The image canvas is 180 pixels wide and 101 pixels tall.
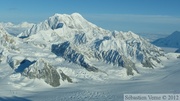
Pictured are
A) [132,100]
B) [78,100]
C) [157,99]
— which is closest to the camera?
[132,100]

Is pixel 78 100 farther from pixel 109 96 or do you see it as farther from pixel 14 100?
pixel 14 100

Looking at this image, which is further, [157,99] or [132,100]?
[157,99]

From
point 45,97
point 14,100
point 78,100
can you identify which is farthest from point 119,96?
point 14,100

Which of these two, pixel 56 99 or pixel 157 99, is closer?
pixel 157 99

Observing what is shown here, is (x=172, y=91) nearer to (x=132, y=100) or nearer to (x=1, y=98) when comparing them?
(x=132, y=100)

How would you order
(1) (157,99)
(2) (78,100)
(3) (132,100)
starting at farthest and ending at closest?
(2) (78,100) < (1) (157,99) < (3) (132,100)

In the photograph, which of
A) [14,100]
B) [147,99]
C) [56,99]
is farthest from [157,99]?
[14,100]

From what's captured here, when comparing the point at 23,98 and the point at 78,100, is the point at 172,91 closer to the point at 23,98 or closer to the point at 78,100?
the point at 78,100

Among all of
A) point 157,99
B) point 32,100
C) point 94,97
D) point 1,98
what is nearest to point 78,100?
point 94,97
